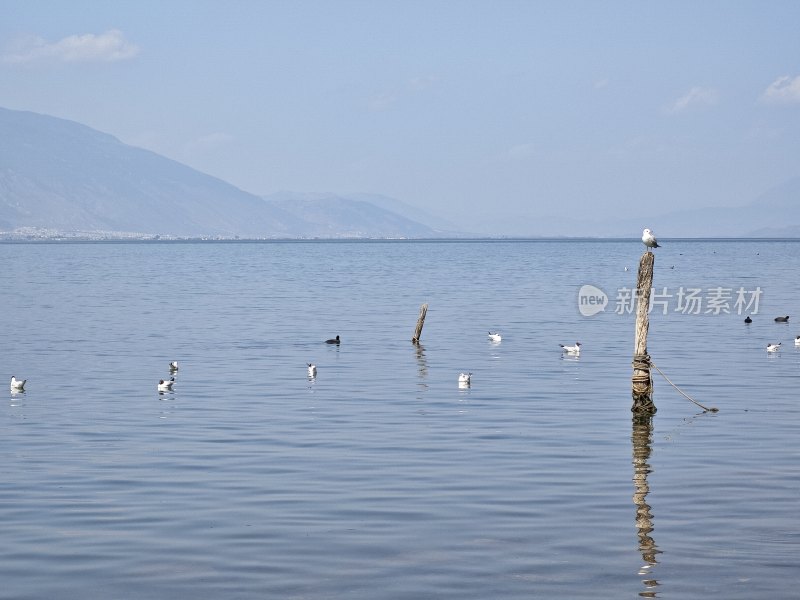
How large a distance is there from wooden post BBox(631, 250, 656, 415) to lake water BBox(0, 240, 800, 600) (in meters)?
0.74

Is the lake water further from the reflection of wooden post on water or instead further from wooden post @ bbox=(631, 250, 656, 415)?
wooden post @ bbox=(631, 250, 656, 415)

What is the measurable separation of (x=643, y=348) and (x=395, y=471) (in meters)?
9.11

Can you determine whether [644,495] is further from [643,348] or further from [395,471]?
[643,348]

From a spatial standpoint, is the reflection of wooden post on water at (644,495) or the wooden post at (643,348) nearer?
the reflection of wooden post on water at (644,495)

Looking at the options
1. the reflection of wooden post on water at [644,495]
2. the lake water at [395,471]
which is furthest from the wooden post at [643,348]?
the lake water at [395,471]

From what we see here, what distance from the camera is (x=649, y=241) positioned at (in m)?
31.8

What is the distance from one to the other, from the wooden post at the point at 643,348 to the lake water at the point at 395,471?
736mm

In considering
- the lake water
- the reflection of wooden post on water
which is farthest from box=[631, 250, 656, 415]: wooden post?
the lake water

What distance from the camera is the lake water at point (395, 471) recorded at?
1594cm

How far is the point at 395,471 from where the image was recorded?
74.0 feet

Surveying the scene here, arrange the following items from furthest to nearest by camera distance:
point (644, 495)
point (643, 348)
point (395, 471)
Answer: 1. point (643, 348)
2. point (395, 471)
3. point (644, 495)

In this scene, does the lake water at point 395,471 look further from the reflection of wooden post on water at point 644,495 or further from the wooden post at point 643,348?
the wooden post at point 643,348

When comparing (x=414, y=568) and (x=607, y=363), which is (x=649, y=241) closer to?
(x=607, y=363)

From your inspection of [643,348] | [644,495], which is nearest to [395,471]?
[644,495]
